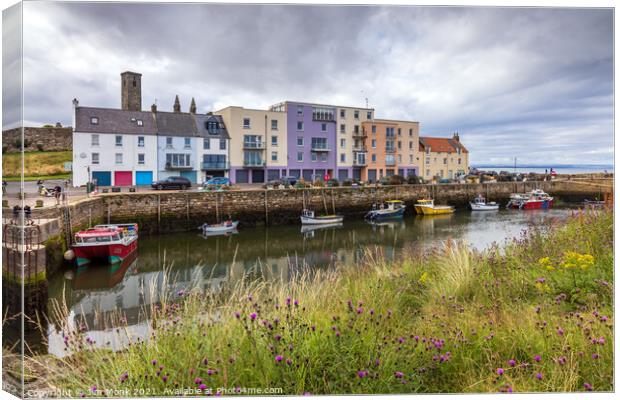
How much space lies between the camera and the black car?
19.6 meters

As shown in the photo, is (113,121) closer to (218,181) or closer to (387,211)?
(218,181)

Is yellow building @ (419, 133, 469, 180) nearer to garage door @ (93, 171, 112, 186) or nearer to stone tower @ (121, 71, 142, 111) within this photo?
stone tower @ (121, 71, 142, 111)

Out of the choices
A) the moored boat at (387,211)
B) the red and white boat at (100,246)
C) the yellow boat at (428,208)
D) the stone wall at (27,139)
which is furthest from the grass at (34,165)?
the yellow boat at (428,208)

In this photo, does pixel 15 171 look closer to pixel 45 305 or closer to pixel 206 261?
pixel 45 305

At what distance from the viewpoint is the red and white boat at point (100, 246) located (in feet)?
45.0

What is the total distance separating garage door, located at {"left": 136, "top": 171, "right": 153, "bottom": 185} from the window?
65.7 inches

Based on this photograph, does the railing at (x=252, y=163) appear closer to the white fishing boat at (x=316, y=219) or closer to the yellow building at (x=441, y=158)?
the white fishing boat at (x=316, y=219)

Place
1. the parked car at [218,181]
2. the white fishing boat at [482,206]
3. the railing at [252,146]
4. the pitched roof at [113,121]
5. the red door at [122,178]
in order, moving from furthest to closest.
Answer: the white fishing boat at [482,206], the railing at [252,146], the parked car at [218,181], the red door at [122,178], the pitched roof at [113,121]

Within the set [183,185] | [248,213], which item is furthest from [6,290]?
[248,213]

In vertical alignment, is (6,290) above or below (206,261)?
above

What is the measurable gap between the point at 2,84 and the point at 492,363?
470 cm

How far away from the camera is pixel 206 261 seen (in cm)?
1520

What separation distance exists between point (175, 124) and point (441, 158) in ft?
114

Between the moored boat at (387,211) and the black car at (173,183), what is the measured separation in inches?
501
